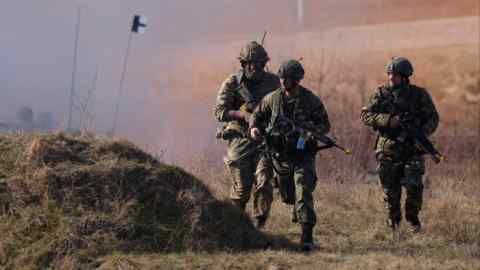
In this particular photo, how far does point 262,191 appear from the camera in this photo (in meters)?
8.96

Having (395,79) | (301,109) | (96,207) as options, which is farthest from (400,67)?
(96,207)

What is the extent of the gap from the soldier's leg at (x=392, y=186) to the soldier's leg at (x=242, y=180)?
1.35 m

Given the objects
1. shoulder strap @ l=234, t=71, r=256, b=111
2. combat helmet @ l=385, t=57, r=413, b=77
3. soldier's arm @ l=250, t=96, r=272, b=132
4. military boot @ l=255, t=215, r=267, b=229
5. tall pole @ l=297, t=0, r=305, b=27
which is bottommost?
military boot @ l=255, t=215, r=267, b=229

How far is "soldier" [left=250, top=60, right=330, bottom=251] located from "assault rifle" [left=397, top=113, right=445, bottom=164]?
3.39 ft

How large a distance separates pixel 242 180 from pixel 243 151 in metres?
0.29

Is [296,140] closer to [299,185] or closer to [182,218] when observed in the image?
[299,185]

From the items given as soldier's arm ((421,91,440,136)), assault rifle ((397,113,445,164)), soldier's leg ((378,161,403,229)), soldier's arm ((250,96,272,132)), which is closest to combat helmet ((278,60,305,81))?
soldier's arm ((250,96,272,132))

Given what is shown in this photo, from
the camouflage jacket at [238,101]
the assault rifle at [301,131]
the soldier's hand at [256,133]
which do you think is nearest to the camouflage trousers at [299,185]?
the assault rifle at [301,131]

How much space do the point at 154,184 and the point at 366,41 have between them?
22.9 meters

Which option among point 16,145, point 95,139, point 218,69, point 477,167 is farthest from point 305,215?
point 218,69

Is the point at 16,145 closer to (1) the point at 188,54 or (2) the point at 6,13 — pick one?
(2) the point at 6,13

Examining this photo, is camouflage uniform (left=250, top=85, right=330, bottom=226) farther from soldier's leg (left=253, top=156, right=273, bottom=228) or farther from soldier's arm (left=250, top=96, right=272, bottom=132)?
soldier's leg (left=253, top=156, right=273, bottom=228)

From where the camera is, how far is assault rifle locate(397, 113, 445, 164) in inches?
347

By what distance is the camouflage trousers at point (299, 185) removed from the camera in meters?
8.05
